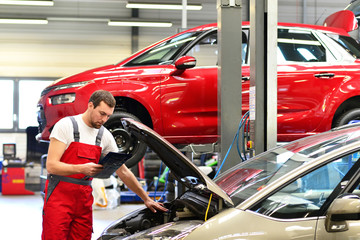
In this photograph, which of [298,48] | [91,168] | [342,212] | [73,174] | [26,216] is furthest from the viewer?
[26,216]

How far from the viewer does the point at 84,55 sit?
15.1 meters

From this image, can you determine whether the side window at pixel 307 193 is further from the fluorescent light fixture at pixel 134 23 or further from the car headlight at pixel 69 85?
the fluorescent light fixture at pixel 134 23

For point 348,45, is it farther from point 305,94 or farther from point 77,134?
point 77,134

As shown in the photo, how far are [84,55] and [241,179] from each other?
12861 millimetres

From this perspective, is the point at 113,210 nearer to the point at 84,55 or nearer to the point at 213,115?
the point at 213,115

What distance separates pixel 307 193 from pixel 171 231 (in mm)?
684

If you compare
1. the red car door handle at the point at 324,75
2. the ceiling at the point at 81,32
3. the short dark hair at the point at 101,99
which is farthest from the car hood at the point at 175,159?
the ceiling at the point at 81,32

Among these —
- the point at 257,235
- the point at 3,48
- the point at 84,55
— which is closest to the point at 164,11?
the point at 84,55

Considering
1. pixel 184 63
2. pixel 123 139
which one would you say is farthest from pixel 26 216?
pixel 184 63

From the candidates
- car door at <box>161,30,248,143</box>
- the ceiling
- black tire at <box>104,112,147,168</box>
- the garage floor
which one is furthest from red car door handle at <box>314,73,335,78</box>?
the ceiling

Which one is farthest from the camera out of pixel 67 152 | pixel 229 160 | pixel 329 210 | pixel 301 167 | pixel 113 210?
pixel 113 210

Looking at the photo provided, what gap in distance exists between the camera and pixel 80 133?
334 centimetres

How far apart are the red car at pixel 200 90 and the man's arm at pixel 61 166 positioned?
6.63 feet

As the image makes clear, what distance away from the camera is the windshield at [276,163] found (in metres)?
2.55
